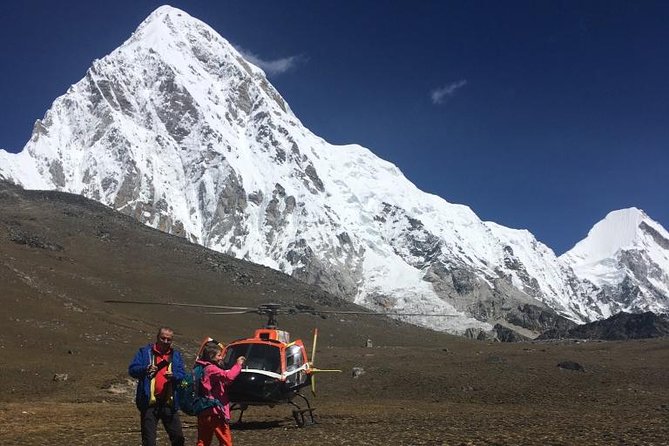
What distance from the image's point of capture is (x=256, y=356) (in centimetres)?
1922

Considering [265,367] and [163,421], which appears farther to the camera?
[265,367]

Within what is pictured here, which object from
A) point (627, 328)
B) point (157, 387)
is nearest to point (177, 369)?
point (157, 387)

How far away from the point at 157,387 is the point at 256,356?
8.47 m

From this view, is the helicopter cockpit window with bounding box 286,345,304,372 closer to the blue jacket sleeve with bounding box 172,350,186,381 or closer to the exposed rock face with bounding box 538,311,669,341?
the blue jacket sleeve with bounding box 172,350,186,381

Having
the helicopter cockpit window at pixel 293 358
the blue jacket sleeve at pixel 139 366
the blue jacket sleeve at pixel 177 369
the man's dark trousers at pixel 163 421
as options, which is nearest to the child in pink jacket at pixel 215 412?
the man's dark trousers at pixel 163 421

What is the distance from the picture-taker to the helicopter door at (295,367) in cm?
1989

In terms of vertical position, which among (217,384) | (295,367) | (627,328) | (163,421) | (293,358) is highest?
(627,328)

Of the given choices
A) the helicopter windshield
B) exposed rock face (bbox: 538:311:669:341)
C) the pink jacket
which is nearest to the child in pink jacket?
the pink jacket

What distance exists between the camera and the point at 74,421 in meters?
20.0

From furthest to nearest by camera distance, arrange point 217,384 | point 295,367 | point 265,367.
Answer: point 295,367 < point 265,367 < point 217,384

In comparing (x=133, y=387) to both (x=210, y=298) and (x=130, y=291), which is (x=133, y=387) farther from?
(x=210, y=298)

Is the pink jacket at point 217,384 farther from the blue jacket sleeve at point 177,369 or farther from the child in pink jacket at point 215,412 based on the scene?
the blue jacket sleeve at point 177,369

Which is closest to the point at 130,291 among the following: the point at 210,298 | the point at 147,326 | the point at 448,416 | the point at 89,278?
the point at 89,278

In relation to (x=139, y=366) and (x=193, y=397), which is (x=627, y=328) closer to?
(x=193, y=397)
